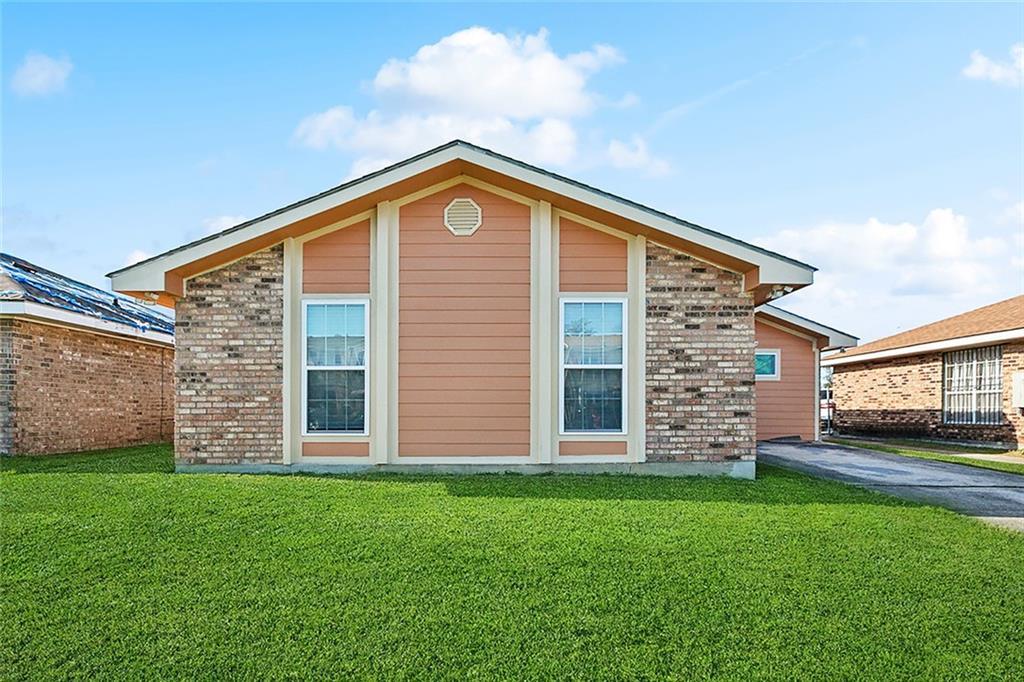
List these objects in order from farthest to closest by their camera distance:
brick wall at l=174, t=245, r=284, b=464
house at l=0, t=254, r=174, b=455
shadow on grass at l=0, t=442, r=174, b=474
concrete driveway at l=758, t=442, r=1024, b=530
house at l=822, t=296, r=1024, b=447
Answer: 1. house at l=822, t=296, r=1024, b=447
2. house at l=0, t=254, r=174, b=455
3. shadow on grass at l=0, t=442, r=174, b=474
4. brick wall at l=174, t=245, r=284, b=464
5. concrete driveway at l=758, t=442, r=1024, b=530

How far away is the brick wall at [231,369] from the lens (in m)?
8.88

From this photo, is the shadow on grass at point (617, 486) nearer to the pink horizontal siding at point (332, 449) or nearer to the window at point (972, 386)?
the pink horizontal siding at point (332, 449)

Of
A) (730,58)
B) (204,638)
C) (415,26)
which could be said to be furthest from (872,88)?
(204,638)

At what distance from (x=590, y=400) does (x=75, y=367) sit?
1007 centimetres

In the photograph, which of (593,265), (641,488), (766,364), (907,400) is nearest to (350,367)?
(593,265)

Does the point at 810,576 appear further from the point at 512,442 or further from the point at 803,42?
the point at 803,42

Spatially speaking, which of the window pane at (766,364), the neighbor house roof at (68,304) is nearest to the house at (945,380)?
the window pane at (766,364)

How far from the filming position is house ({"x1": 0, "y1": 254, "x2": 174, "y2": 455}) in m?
11.4

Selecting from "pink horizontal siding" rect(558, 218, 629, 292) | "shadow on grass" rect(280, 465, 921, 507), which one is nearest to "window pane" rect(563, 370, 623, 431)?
"shadow on grass" rect(280, 465, 921, 507)

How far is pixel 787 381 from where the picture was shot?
16.1 metres

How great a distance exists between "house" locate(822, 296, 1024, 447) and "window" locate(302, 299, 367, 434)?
557 inches

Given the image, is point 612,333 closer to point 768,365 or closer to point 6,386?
point 768,365

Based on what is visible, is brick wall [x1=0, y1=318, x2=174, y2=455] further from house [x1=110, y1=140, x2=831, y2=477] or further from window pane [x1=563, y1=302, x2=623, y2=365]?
window pane [x1=563, y1=302, x2=623, y2=365]

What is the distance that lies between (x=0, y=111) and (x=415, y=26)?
5.83 meters
